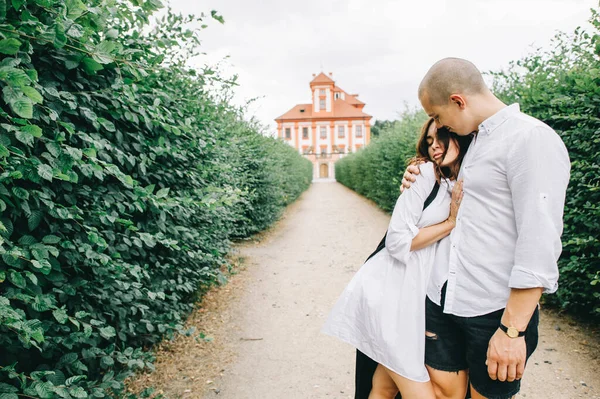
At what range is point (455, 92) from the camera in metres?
1.67

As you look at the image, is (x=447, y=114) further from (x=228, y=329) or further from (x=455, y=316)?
(x=228, y=329)

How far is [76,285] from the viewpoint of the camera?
7.80ft

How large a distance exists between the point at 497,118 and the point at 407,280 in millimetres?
835

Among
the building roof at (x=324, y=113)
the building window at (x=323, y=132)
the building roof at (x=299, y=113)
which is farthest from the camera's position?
the building roof at (x=299, y=113)

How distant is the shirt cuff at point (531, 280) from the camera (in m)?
1.44

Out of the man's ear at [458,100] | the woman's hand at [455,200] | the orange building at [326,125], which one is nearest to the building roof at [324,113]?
the orange building at [326,125]

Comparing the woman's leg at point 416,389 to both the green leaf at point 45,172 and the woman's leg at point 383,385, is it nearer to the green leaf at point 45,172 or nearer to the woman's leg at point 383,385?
the woman's leg at point 383,385

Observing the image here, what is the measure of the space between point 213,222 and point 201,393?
200 cm

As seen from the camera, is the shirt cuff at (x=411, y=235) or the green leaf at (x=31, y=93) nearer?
the green leaf at (x=31, y=93)

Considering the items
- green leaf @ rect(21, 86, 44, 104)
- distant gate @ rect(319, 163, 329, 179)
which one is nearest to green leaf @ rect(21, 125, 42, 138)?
green leaf @ rect(21, 86, 44, 104)

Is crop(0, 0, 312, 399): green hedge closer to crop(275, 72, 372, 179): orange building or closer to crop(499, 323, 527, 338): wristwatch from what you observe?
crop(499, 323, 527, 338): wristwatch

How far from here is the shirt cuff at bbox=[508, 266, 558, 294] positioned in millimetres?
1442

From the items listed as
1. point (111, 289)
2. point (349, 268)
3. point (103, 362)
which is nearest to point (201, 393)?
point (103, 362)

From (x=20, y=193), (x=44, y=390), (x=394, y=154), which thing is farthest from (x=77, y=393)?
(x=394, y=154)
